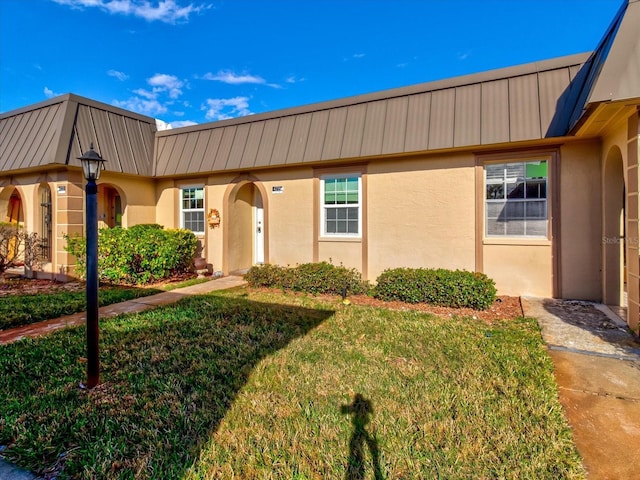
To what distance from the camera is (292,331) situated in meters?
4.77

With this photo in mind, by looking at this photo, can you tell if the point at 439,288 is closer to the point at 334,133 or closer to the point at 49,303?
the point at 334,133

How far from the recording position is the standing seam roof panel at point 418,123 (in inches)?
272

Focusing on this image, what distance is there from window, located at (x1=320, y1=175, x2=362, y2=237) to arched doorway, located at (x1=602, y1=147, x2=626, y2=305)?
456cm

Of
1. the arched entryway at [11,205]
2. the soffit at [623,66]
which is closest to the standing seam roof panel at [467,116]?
the soffit at [623,66]

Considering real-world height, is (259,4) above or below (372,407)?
above

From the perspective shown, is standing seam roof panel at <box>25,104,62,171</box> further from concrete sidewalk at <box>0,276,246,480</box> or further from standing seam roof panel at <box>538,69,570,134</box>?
standing seam roof panel at <box>538,69,570,134</box>

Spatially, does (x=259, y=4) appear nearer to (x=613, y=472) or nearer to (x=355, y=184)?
(x=355, y=184)

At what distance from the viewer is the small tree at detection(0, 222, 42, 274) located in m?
8.08

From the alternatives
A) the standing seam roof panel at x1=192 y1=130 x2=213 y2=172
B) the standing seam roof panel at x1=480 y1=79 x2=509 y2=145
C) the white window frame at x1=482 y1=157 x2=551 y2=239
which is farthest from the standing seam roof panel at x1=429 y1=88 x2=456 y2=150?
the standing seam roof panel at x1=192 y1=130 x2=213 y2=172

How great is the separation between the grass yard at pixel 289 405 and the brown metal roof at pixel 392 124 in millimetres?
3876

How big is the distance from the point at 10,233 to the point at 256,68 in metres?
10.4

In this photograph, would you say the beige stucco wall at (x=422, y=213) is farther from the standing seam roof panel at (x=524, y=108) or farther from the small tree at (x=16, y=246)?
the small tree at (x=16, y=246)

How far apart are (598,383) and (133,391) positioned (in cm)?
435

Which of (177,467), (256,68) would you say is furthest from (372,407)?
(256,68)
